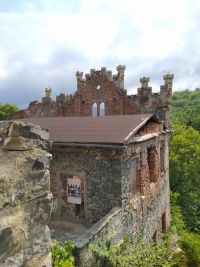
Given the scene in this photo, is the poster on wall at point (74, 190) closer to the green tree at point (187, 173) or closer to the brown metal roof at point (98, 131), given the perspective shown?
the brown metal roof at point (98, 131)

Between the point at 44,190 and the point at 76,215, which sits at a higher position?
the point at 44,190

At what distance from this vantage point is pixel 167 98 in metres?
19.1

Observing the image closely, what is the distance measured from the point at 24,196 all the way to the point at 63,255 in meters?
4.04

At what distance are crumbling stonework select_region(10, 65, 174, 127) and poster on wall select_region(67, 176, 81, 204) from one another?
10.3 metres

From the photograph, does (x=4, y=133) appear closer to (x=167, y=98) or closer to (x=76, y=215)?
(x=76, y=215)

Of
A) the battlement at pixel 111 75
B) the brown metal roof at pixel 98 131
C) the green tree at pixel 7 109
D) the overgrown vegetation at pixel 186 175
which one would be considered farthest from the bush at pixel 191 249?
the green tree at pixel 7 109

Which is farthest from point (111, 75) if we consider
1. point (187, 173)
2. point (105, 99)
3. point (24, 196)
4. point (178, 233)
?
point (24, 196)

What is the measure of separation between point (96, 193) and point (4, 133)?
7162 mm

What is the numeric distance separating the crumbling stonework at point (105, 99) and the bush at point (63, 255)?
13.6 meters

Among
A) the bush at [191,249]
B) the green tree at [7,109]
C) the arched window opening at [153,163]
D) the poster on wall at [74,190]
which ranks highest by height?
the green tree at [7,109]

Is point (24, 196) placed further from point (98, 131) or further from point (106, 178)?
point (98, 131)

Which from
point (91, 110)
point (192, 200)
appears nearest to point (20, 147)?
point (91, 110)

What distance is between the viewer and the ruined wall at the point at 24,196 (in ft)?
7.41

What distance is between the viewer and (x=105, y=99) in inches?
833
